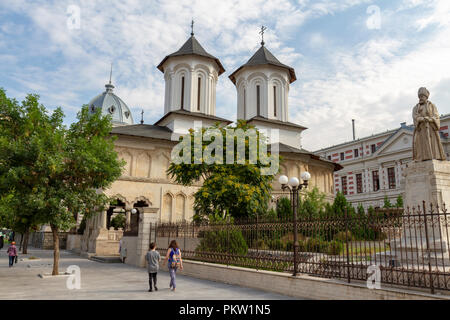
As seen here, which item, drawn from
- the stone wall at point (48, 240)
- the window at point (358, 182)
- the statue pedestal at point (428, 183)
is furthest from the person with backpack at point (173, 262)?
the window at point (358, 182)

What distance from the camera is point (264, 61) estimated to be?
→ 3675 centimetres

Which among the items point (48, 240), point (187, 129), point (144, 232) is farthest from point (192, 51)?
point (48, 240)

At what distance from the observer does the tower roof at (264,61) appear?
3669 centimetres

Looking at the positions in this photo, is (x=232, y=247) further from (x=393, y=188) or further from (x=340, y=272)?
(x=393, y=188)

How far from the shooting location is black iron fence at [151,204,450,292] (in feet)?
25.3

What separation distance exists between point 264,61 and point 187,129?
11356 millimetres

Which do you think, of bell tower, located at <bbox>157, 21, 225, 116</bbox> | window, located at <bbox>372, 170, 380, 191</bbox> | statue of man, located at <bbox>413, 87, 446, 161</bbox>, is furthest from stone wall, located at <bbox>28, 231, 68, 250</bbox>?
window, located at <bbox>372, 170, 380, 191</bbox>

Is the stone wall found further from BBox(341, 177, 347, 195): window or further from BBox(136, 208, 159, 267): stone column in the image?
BBox(341, 177, 347, 195): window

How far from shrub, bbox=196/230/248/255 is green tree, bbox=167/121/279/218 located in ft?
13.4

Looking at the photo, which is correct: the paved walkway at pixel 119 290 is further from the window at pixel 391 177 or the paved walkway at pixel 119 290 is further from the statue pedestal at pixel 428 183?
the window at pixel 391 177

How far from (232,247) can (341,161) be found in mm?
46552

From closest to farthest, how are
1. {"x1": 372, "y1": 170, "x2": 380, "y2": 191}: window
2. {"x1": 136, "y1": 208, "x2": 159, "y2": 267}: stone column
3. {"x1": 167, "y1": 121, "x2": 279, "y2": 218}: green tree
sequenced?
{"x1": 136, "y1": 208, "x2": 159, "y2": 267}: stone column < {"x1": 167, "y1": 121, "x2": 279, "y2": 218}: green tree < {"x1": 372, "y1": 170, "x2": 380, "y2": 191}: window

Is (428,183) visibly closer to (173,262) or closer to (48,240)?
(173,262)

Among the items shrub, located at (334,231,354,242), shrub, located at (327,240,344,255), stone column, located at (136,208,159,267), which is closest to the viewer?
shrub, located at (334,231,354,242)
